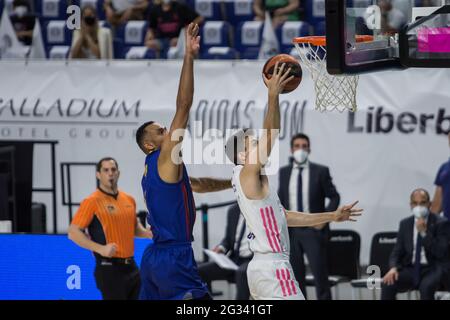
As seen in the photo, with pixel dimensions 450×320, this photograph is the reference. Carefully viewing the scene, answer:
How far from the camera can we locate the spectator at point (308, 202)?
10.5m

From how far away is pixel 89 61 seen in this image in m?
11.8

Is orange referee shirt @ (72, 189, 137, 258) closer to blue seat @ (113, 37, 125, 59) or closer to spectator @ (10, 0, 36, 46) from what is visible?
blue seat @ (113, 37, 125, 59)

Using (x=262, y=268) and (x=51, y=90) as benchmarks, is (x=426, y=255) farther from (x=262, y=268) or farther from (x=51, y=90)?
(x=51, y=90)

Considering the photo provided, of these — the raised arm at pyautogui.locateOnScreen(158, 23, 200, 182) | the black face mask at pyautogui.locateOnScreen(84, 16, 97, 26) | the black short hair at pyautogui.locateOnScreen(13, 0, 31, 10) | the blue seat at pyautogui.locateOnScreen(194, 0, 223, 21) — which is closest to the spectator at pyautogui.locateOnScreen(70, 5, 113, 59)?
the black face mask at pyautogui.locateOnScreen(84, 16, 97, 26)

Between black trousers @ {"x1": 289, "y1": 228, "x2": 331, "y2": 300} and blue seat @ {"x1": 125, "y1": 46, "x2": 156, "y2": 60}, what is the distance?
2.87m

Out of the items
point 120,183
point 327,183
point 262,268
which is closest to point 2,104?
point 120,183

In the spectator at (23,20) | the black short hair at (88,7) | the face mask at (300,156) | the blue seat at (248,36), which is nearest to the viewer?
the face mask at (300,156)

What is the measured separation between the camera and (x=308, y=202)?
1064cm

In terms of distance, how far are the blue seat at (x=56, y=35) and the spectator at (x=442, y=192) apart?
161 inches

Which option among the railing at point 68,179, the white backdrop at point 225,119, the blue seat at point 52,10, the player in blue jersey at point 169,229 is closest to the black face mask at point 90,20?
the white backdrop at point 225,119

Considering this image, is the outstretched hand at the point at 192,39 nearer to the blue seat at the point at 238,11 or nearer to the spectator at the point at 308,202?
the spectator at the point at 308,202

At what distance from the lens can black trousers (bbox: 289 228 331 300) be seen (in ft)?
34.4

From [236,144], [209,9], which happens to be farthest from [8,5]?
[236,144]
